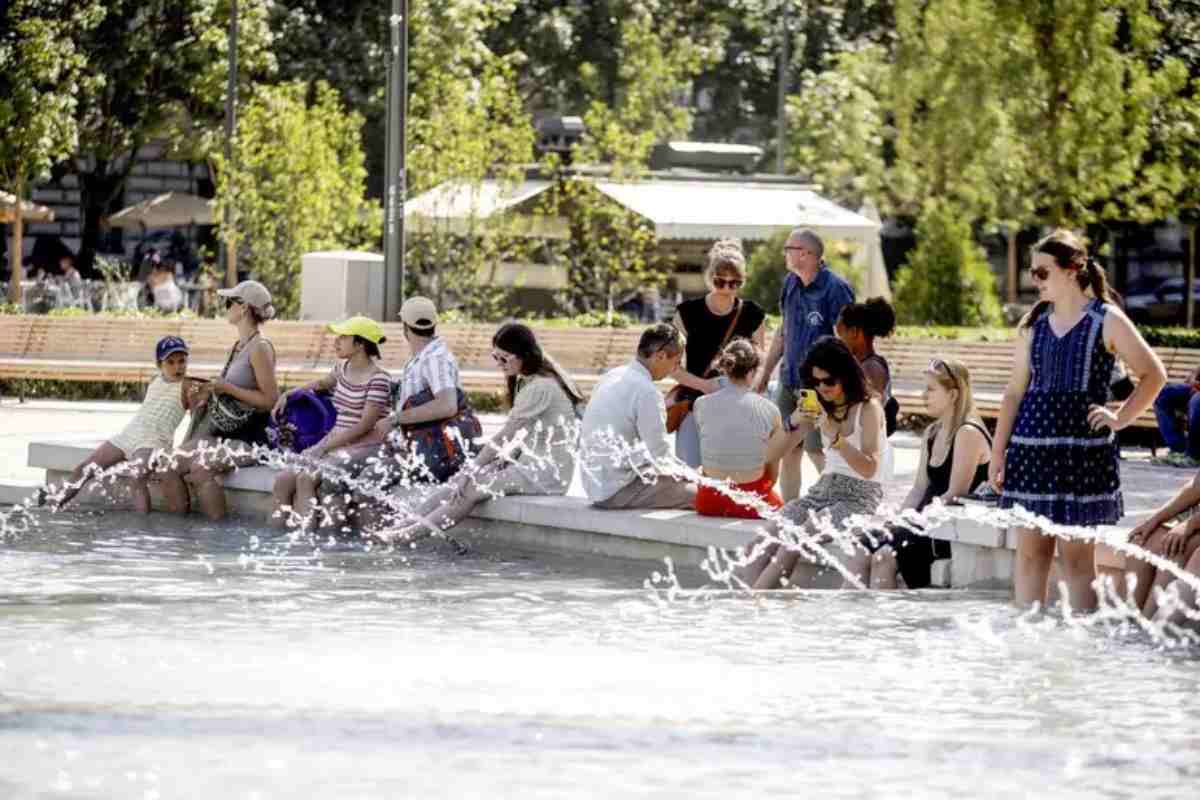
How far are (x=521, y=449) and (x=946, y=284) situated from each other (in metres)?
→ 17.3

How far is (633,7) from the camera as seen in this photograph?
49250mm

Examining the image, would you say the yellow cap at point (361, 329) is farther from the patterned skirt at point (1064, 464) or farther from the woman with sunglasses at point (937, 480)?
the patterned skirt at point (1064, 464)

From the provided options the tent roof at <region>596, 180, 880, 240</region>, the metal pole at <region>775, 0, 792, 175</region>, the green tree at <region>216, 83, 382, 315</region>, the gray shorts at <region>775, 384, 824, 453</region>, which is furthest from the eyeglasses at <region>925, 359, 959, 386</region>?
the metal pole at <region>775, 0, 792, 175</region>

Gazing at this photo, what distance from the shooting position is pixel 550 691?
782 centimetres

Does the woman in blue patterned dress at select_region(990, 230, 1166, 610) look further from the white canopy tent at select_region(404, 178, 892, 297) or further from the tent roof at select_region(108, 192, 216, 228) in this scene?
the tent roof at select_region(108, 192, 216, 228)

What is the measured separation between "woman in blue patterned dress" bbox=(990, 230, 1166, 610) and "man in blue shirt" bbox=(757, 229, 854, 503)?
3.27 metres

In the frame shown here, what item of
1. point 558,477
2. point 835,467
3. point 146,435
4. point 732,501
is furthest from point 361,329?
point 835,467

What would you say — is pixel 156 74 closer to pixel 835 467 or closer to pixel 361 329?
pixel 361 329

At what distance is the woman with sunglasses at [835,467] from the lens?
10086mm

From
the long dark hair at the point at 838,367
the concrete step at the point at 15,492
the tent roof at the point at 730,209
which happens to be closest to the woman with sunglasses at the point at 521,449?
the long dark hair at the point at 838,367

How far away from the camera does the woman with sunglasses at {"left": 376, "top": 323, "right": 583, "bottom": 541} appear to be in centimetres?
1170

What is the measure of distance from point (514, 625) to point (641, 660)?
97 centimetres

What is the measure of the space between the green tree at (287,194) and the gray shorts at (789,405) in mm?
18867

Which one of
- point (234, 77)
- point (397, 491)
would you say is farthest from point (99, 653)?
point (234, 77)
